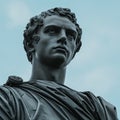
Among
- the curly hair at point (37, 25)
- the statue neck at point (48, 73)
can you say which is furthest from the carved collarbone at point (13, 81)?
the curly hair at point (37, 25)

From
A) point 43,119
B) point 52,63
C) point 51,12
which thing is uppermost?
point 51,12

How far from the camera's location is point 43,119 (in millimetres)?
11062

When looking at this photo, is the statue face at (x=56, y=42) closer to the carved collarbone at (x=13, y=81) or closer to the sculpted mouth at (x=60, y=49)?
the sculpted mouth at (x=60, y=49)

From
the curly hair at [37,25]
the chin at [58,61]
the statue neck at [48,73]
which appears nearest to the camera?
the chin at [58,61]

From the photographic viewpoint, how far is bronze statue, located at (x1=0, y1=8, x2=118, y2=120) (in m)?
11.3

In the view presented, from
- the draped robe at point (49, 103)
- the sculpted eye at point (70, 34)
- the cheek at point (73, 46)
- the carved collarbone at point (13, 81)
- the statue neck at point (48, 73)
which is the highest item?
the sculpted eye at point (70, 34)

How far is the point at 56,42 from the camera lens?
1275 centimetres

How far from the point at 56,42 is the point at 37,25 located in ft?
2.37

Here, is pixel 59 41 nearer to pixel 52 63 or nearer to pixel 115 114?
pixel 52 63

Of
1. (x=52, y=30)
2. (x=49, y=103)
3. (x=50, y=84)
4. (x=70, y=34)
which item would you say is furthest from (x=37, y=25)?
(x=49, y=103)

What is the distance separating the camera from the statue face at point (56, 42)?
12.7 meters

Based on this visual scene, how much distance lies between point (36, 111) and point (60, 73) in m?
1.85

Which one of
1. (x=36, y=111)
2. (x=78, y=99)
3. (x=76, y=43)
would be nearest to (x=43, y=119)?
(x=36, y=111)

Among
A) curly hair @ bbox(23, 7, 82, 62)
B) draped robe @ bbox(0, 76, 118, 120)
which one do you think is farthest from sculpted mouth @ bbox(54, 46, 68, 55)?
curly hair @ bbox(23, 7, 82, 62)
